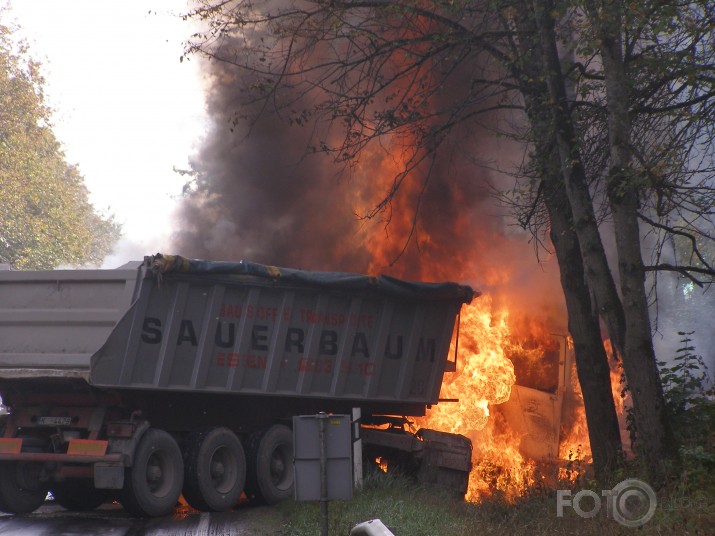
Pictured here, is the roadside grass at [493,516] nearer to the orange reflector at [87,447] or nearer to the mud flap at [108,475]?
the mud flap at [108,475]

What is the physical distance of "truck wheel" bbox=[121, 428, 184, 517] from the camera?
10.3 meters

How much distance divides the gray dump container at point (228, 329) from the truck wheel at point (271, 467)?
0.68 metres

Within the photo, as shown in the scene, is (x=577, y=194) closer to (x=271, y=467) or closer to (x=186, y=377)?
(x=186, y=377)

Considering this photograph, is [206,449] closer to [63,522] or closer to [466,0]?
[63,522]

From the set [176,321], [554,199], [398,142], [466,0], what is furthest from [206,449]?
[398,142]

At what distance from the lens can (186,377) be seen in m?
11.0

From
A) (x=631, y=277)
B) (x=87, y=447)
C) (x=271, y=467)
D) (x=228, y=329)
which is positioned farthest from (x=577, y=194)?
(x=87, y=447)

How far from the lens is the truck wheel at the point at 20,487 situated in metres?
10.7

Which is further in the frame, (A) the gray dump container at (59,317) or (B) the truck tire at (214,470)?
(B) the truck tire at (214,470)

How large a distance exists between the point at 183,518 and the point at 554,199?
625 centimetres

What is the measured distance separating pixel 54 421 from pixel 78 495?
162cm

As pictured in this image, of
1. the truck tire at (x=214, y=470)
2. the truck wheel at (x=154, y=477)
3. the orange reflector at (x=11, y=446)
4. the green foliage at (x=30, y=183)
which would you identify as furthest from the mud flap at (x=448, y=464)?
the green foliage at (x=30, y=183)

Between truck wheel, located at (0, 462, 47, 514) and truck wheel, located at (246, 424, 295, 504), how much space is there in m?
2.67

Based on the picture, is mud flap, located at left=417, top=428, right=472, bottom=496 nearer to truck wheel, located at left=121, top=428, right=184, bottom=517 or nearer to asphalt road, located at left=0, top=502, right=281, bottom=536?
asphalt road, located at left=0, top=502, right=281, bottom=536
